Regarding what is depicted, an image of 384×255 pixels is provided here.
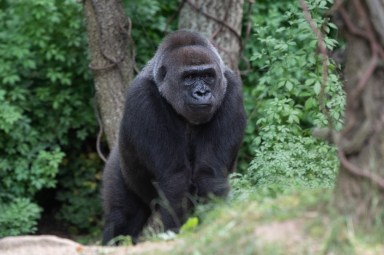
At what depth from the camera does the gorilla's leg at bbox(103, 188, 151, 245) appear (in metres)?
6.05

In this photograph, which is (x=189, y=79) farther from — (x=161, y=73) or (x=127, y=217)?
(x=127, y=217)

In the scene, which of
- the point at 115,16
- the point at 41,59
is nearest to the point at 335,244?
the point at 115,16

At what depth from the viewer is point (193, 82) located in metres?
5.34

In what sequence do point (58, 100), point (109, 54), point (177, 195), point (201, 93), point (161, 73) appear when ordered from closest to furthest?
1. point (177, 195)
2. point (201, 93)
3. point (161, 73)
4. point (109, 54)
5. point (58, 100)

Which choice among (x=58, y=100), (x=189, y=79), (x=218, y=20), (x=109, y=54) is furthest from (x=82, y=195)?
(x=189, y=79)

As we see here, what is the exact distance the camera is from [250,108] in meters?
8.09

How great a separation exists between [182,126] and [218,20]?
2297 mm

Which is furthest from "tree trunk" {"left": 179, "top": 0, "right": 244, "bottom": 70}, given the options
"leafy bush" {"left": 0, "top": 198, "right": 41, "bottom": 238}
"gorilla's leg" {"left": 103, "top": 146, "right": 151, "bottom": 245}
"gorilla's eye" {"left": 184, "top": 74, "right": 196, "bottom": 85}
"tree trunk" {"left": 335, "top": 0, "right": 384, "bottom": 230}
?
"tree trunk" {"left": 335, "top": 0, "right": 384, "bottom": 230}

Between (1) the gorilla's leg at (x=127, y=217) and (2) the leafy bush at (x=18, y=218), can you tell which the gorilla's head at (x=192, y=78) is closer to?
(1) the gorilla's leg at (x=127, y=217)

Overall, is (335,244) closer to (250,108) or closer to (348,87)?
(348,87)

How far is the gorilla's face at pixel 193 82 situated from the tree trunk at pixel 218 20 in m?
2.01

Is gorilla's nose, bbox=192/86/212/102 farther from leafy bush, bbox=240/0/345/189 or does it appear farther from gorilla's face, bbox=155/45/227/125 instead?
leafy bush, bbox=240/0/345/189

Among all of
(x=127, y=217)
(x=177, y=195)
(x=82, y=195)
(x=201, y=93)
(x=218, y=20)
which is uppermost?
(x=218, y=20)

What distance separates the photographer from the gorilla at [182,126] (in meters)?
5.16
